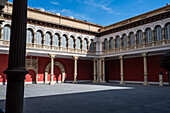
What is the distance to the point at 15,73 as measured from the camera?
8.78 feet

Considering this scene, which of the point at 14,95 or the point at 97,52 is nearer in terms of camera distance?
the point at 14,95

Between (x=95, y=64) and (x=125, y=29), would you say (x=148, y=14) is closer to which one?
(x=125, y=29)

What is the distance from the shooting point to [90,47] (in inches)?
992

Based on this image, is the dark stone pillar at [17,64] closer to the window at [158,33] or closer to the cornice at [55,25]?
the cornice at [55,25]

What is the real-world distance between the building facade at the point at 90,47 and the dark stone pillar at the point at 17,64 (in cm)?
1644

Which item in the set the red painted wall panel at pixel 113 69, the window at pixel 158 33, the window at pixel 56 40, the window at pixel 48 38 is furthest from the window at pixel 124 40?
the window at pixel 48 38

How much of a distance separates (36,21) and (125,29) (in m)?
12.2

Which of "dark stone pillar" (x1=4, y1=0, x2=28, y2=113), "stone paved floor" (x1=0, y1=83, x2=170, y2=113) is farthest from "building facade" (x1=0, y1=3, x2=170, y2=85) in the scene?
"dark stone pillar" (x1=4, y1=0, x2=28, y2=113)

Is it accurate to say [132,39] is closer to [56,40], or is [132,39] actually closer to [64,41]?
[64,41]

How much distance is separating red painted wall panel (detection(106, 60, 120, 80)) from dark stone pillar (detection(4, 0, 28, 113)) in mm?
23403

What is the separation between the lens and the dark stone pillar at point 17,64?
2703 millimetres

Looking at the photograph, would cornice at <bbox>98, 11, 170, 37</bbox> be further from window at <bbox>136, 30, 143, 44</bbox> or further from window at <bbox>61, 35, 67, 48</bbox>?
window at <bbox>61, 35, 67, 48</bbox>

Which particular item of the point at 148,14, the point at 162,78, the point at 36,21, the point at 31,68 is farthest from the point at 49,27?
the point at 162,78

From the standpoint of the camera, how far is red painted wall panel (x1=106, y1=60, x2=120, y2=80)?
83.2 feet
